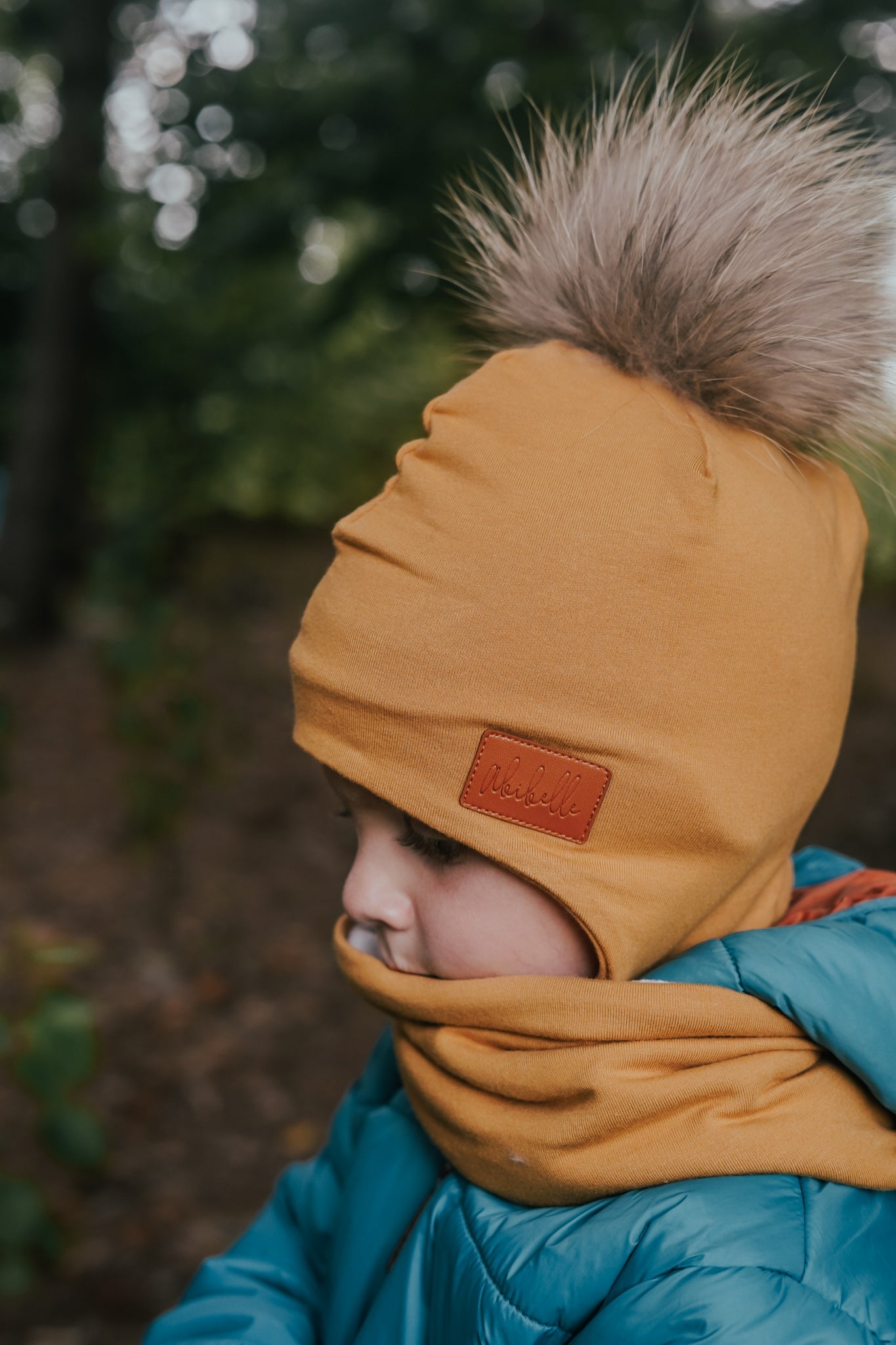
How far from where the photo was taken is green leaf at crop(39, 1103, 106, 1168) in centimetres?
246

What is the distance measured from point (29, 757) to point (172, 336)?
310 cm

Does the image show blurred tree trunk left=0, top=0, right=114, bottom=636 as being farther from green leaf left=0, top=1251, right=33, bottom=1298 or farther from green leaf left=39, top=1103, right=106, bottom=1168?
green leaf left=0, top=1251, right=33, bottom=1298

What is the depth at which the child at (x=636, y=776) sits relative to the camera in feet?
3.63

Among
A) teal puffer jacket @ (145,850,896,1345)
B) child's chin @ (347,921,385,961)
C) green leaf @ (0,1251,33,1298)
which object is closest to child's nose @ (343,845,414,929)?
child's chin @ (347,921,385,961)

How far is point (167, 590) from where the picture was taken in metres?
7.49

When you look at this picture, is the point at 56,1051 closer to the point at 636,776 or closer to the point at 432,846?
the point at 432,846

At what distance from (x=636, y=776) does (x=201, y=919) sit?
404 centimetres

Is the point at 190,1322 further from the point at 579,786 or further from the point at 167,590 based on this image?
the point at 167,590

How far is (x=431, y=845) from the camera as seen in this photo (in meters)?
1.28

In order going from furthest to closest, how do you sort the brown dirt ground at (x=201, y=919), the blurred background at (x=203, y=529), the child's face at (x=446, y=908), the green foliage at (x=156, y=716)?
the green foliage at (x=156, y=716)
the blurred background at (x=203, y=529)
the brown dirt ground at (x=201, y=919)
the child's face at (x=446, y=908)

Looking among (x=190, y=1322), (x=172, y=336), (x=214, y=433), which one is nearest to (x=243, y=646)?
(x=214, y=433)

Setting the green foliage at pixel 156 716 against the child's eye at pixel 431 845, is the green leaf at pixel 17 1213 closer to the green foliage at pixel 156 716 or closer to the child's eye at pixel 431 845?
the child's eye at pixel 431 845

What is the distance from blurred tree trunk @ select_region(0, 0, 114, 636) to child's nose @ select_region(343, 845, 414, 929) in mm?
6648

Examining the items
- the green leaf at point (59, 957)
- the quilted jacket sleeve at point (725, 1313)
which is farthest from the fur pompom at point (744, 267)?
the green leaf at point (59, 957)
